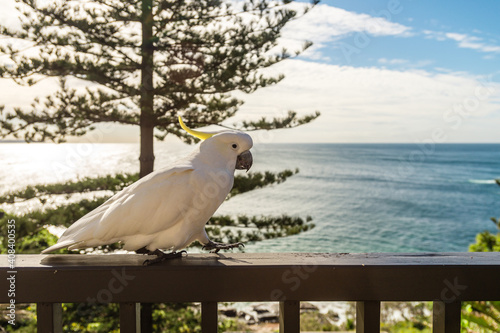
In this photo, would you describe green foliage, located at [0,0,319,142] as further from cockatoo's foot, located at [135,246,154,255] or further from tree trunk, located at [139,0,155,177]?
cockatoo's foot, located at [135,246,154,255]

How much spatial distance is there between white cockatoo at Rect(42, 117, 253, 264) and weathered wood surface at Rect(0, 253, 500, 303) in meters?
0.21

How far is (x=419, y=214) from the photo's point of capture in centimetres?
2434

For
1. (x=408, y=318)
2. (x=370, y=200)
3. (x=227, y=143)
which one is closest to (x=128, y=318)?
(x=227, y=143)

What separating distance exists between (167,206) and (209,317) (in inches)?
16.9

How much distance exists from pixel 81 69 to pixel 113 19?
705mm

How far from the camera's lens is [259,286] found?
37.8 inches

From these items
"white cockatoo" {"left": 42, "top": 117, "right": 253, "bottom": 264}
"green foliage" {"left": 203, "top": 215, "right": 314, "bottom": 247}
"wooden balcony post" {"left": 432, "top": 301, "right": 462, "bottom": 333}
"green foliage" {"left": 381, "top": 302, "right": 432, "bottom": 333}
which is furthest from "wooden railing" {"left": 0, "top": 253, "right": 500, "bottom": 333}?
"green foliage" {"left": 381, "top": 302, "right": 432, "bottom": 333}

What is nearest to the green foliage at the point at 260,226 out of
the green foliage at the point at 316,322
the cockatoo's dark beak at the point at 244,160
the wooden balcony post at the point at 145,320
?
the green foliage at the point at 316,322

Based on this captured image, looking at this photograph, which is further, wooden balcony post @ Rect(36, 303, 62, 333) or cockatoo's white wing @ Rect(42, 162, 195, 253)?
cockatoo's white wing @ Rect(42, 162, 195, 253)

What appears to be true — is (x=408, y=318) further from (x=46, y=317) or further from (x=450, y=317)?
(x=46, y=317)

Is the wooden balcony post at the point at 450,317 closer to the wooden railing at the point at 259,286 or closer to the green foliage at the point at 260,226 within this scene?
the wooden railing at the point at 259,286

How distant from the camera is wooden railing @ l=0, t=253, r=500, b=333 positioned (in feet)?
3.10

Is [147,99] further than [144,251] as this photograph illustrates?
Yes

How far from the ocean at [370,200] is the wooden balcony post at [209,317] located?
13.4ft
